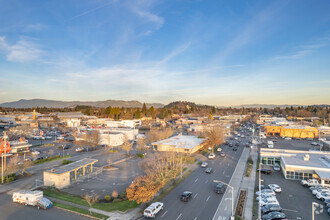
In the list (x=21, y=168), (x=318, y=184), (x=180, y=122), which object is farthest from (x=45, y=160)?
(x=180, y=122)

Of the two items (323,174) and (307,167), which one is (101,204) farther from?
(323,174)

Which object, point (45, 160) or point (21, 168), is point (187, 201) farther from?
point (45, 160)

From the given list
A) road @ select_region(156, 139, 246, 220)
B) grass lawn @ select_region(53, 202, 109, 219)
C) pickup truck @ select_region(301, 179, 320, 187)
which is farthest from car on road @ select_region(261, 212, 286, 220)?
grass lawn @ select_region(53, 202, 109, 219)

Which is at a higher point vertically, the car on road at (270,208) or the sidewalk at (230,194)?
the car on road at (270,208)

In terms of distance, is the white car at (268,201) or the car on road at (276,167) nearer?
the white car at (268,201)

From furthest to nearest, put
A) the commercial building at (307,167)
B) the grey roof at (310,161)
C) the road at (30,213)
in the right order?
the grey roof at (310,161) < the commercial building at (307,167) < the road at (30,213)

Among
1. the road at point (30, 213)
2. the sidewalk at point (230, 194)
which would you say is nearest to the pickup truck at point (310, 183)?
the sidewalk at point (230, 194)

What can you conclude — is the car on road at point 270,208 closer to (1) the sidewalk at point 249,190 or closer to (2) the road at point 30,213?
(1) the sidewalk at point 249,190

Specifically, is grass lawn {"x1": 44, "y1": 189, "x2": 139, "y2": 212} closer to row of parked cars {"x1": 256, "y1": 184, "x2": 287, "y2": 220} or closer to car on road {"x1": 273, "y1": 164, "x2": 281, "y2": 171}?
row of parked cars {"x1": 256, "y1": 184, "x2": 287, "y2": 220}
